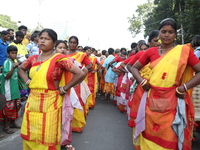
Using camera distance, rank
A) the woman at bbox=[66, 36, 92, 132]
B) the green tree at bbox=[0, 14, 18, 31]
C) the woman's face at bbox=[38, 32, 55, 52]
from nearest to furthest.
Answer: the woman's face at bbox=[38, 32, 55, 52] → the woman at bbox=[66, 36, 92, 132] → the green tree at bbox=[0, 14, 18, 31]

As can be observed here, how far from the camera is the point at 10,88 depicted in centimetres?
401

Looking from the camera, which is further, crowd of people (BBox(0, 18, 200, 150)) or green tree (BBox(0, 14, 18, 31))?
green tree (BBox(0, 14, 18, 31))

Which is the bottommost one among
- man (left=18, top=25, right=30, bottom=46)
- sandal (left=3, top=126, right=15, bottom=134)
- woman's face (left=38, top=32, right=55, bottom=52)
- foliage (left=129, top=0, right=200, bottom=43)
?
sandal (left=3, top=126, right=15, bottom=134)

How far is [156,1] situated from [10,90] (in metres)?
22.5

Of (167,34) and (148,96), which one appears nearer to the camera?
(167,34)

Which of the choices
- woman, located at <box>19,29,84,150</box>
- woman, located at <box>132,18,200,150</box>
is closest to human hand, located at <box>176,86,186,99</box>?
woman, located at <box>132,18,200,150</box>

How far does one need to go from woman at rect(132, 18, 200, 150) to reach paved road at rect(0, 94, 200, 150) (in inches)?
56.4

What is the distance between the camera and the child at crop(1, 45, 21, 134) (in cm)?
396

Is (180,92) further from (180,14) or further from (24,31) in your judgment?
(180,14)

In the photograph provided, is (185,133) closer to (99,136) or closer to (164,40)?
(164,40)

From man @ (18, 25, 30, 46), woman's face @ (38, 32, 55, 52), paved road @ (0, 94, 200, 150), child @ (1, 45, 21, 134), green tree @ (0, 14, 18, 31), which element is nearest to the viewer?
woman's face @ (38, 32, 55, 52)

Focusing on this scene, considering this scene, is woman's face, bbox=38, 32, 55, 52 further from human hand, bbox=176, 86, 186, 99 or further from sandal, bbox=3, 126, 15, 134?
sandal, bbox=3, 126, 15, 134

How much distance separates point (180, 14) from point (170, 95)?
53.1 ft

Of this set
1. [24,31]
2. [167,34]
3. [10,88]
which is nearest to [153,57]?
[167,34]
